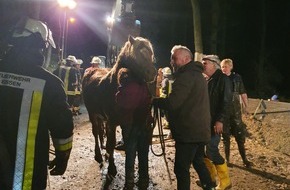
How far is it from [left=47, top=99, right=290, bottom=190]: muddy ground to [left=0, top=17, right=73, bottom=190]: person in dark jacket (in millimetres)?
2732

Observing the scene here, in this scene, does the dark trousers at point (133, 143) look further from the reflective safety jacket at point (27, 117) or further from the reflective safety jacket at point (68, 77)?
the reflective safety jacket at point (68, 77)

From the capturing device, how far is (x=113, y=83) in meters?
5.03

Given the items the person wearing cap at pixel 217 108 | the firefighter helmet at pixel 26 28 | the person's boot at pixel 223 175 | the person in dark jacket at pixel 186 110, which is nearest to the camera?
the firefighter helmet at pixel 26 28

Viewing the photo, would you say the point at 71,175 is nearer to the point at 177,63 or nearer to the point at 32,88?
the point at 177,63

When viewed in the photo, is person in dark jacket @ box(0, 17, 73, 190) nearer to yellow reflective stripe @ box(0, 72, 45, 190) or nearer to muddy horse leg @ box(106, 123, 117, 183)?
yellow reflective stripe @ box(0, 72, 45, 190)

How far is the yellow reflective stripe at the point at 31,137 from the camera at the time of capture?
2.25 metres

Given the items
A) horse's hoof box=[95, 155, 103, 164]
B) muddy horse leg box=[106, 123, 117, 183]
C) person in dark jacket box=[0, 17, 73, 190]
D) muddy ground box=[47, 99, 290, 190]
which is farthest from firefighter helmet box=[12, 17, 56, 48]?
horse's hoof box=[95, 155, 103, 164]

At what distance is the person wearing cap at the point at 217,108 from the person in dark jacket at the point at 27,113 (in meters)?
2.90

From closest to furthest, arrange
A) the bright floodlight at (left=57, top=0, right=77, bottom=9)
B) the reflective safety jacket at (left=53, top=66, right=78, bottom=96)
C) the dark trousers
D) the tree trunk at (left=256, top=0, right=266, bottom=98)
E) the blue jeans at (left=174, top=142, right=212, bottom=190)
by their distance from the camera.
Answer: the blue jeans at (left=174, top=142, right=212, bottom=190) < the dark trousers < the bright floodlight at (left=57, top=0, right=77, bottom=9) < the reflective safety jacket at (left=53, top=66, right=78, bottom=96) < the tree trunk at (left=256, top=0, right=266, bottom=98)

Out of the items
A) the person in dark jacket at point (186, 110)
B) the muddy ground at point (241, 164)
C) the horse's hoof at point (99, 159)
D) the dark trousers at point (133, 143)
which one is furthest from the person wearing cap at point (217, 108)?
the horse's hoof at point (99, 159)

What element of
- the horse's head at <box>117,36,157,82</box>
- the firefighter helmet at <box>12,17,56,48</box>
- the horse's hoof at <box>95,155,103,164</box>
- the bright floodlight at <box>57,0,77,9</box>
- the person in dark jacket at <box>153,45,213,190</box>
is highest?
the bright floodlight at <box>57,0,77,9</box>

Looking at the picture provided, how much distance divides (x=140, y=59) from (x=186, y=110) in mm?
1093

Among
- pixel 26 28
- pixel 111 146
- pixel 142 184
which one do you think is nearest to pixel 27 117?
pixel 26 28

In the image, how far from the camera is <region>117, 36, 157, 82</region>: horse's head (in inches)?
177
